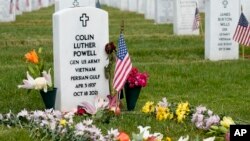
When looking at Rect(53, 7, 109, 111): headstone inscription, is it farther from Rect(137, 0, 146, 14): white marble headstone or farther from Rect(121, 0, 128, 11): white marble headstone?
Rect(121, 0, 128, 11): white marble headstone

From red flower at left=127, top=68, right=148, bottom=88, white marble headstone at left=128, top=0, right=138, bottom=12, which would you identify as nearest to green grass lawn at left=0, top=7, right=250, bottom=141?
red flower at left=127, top=68, right=148, bottom=88

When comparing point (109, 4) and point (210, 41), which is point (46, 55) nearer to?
point (210, 41)

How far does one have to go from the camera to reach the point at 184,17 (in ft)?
75.2

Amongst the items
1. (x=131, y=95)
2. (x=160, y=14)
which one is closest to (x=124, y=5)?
(x=160, y=14)

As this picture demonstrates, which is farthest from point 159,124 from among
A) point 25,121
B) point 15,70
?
point 15,70

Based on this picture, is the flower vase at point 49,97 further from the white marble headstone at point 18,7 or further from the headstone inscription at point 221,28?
the white marble headstone at point 18,7

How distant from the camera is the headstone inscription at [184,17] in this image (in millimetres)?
22516

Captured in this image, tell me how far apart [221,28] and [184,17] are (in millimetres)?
5341

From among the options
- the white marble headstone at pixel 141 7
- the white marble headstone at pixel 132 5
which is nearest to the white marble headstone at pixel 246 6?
the white marble headstone at pixel 141 7

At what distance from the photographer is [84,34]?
37.0 feet

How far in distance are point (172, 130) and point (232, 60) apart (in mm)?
8002

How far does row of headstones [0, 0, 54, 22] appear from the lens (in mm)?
29984

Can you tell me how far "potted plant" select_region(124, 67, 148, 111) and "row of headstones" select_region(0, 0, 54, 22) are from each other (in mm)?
18147

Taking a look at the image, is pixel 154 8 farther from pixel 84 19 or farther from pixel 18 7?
pixel 84 19
